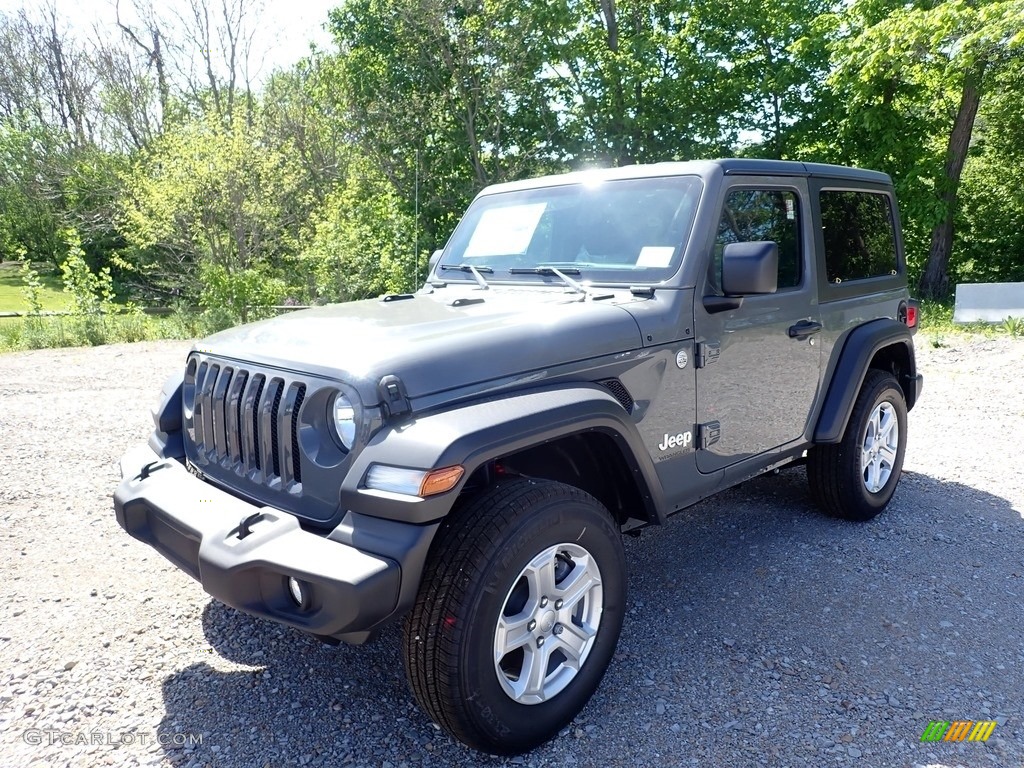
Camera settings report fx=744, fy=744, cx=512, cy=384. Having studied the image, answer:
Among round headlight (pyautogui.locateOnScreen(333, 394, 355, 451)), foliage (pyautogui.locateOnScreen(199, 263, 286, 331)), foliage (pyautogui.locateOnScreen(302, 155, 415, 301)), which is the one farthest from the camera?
foliage (pyautogui.locateOnScreen(302, 155, 415, 301))

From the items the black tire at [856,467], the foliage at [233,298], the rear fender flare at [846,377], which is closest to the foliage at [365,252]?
the foliage at [233,298]

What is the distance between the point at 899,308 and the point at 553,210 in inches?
98.8

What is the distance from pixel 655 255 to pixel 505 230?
963 millimetres

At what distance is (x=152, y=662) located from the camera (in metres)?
3.10

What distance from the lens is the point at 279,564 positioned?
2186 mm

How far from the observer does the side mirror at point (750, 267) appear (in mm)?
3021

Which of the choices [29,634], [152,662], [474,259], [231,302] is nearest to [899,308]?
[474,259]

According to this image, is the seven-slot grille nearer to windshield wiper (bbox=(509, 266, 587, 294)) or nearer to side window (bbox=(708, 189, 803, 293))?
windshield wiper (bbox=(509, 266, 587, 294))

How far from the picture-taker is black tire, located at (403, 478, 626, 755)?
2.29 metres

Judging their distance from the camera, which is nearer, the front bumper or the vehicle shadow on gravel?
the front bumper

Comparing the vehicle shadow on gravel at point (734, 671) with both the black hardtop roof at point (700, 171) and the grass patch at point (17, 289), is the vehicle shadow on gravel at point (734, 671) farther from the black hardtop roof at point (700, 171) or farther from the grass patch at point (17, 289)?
the grass patch at point (17, 289)

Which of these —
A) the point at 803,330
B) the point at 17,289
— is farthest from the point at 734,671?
the point at 17,289

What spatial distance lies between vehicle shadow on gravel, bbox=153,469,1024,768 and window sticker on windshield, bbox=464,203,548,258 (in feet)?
6.02

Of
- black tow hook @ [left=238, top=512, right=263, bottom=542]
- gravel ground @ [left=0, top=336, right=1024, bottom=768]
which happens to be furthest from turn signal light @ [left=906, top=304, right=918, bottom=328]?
black tow hook @ [left=238, top=512, right=263, bottom=542]
